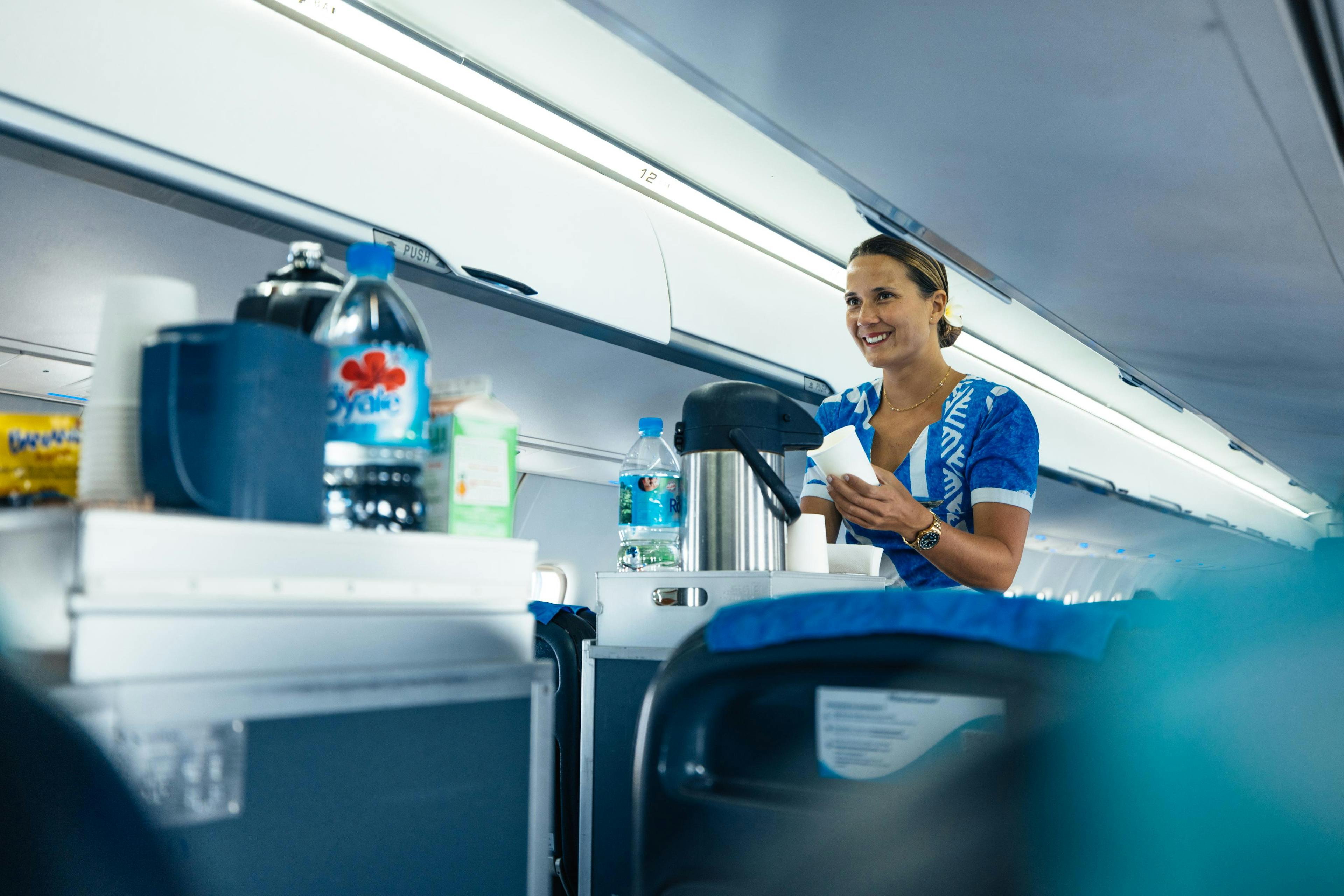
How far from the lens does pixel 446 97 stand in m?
2.52

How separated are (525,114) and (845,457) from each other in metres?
1.59

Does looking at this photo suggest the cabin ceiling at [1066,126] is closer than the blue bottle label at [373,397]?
No

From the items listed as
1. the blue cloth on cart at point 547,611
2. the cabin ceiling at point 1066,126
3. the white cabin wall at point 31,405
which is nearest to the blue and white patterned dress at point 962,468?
the cabin ceiling at point 1066,126

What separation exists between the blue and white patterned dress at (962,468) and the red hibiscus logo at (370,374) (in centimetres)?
126

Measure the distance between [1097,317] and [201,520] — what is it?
394 centimetres

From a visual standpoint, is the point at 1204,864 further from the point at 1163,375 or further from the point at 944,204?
the point at 1163,375

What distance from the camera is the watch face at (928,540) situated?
198 centimetres

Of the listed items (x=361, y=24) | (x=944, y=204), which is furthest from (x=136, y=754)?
(x=944, y=204)

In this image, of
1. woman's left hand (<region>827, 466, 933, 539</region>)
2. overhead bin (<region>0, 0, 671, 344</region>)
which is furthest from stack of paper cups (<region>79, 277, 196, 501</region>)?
woman's left hand (<region>827, 466, 933, 539</region>)

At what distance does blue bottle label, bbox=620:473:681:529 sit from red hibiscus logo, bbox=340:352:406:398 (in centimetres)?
94

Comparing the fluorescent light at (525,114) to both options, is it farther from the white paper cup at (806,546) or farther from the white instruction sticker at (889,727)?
the white instruction sticker at (889,727)

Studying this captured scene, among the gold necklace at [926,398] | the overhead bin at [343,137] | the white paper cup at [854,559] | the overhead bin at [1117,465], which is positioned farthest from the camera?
the overhead bin at [1117,465]

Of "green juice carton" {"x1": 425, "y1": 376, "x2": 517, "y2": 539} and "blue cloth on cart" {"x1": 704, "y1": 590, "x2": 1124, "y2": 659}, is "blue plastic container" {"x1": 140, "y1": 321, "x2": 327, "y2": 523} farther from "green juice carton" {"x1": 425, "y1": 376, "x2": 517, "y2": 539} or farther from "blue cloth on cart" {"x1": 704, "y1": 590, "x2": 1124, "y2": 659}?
"blue cloth on cart" {"x1": 704, "y1": 590, "x2": 1124, "y2": 659}

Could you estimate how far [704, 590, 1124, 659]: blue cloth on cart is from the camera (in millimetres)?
693
